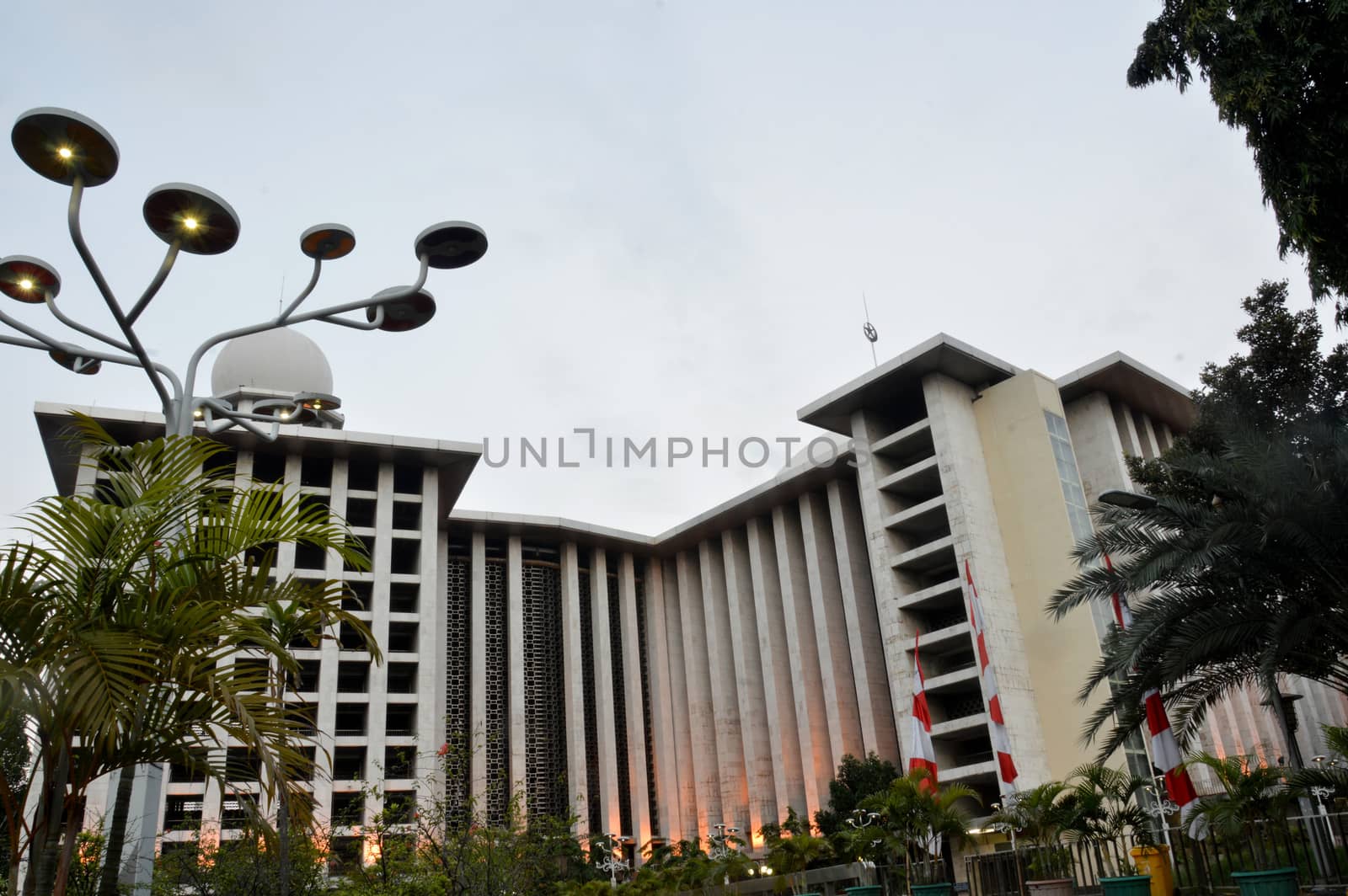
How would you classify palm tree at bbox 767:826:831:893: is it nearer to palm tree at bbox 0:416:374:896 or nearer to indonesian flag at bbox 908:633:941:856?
indonesian flag at bbox 908:633:941:856

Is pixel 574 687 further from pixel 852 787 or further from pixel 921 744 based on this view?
pixel 921 744

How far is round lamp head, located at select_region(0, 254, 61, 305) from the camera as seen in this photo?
10.4 meters

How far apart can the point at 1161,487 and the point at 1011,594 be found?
23.9 ft

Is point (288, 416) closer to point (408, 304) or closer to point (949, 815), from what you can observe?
point (408, 304)

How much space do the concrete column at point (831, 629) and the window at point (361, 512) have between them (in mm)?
17135

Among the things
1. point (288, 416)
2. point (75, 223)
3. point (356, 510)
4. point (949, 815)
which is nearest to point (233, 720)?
point (75, 223)

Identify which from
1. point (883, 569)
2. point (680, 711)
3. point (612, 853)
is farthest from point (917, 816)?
point (680, 711)

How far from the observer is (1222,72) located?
13.1 metres

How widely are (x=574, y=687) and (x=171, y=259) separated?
118 feet

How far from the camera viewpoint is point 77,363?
11.7 m

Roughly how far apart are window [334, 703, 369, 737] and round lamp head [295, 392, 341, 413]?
84.5 feet

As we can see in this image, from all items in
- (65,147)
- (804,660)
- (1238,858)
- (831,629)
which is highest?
(831,629)

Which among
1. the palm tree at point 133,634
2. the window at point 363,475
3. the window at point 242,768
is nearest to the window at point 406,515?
the window at point 363,475

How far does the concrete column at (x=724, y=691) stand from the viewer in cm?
4272
